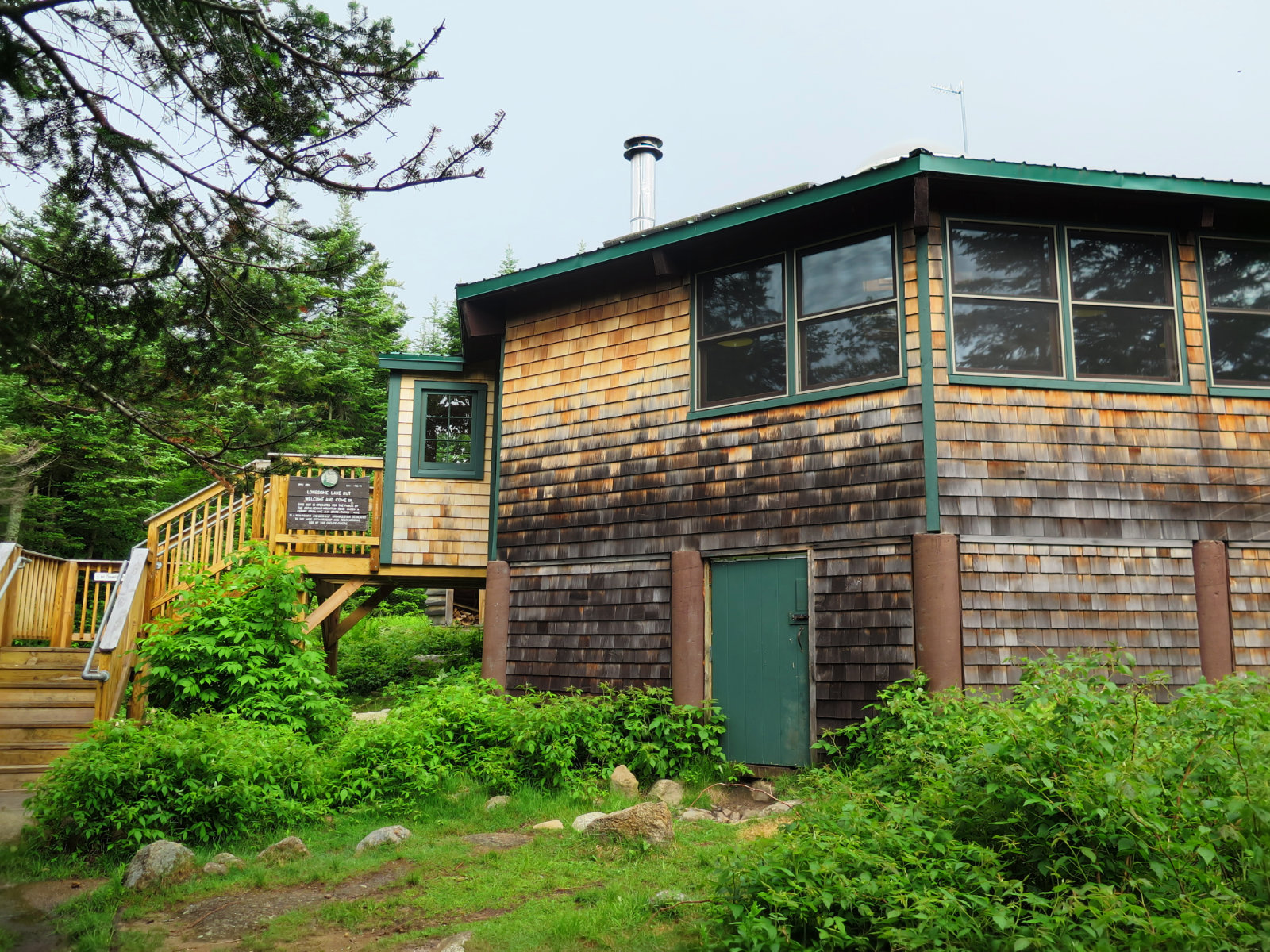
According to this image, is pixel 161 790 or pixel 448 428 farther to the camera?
pixel 448 428

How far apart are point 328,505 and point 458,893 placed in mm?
6998

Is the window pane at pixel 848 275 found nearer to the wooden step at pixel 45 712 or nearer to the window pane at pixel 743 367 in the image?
the window pane at pixel 743 367

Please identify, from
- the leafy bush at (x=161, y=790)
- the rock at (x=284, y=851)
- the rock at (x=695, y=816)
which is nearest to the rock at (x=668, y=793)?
the rock at (x=695, y=816)

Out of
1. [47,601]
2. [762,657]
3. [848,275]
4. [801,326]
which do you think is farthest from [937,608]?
[47,601]

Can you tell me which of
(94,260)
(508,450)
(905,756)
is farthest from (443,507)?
(905,756)

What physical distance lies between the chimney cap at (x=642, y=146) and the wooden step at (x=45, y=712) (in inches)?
392

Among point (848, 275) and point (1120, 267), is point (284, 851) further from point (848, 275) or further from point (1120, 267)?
point (1120, 267)

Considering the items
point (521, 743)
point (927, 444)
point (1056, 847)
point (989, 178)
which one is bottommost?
point (521, 743)

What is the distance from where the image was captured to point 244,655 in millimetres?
9773

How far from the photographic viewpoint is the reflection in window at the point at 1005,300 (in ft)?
27.1

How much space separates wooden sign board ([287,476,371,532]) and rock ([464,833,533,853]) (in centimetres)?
558

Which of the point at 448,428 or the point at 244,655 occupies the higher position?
the point at 448,428

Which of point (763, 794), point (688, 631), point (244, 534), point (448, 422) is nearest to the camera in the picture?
point (763, 794)

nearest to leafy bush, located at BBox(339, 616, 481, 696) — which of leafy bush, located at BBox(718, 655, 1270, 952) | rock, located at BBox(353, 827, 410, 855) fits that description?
rock, located at BBox(353, 827, 410, 855)
